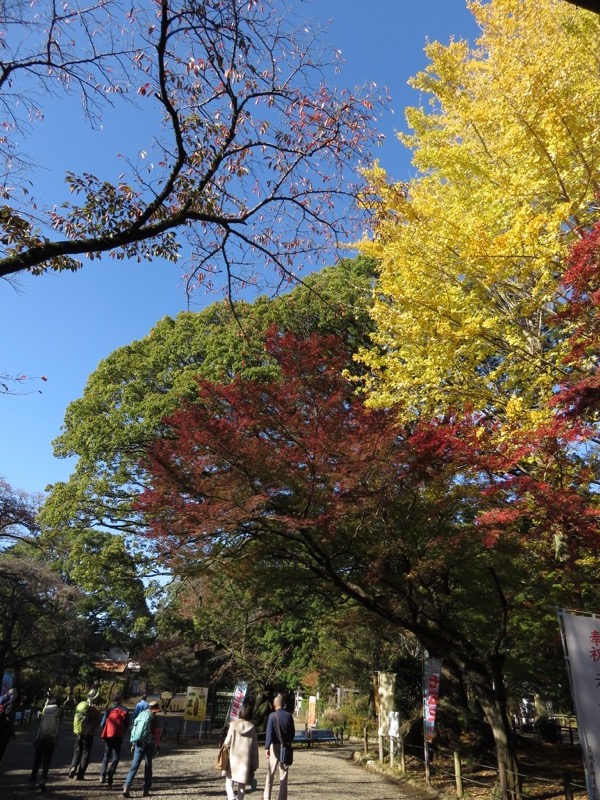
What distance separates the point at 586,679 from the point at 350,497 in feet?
12.8

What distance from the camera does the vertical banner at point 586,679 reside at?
4902 millimetres

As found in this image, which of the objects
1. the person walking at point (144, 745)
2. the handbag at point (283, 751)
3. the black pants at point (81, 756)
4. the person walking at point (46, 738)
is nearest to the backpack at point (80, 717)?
the black pants at point (81, 756)

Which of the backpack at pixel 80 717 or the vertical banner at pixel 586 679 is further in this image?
the backpack at pixel 80 717

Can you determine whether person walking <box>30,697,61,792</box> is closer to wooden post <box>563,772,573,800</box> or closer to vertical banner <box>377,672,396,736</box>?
wooden post <box>563,772,573,800</box>

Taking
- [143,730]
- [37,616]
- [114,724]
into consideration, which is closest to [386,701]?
[114,724]

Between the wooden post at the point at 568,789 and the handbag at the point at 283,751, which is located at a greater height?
the handbag at the point at 283,751

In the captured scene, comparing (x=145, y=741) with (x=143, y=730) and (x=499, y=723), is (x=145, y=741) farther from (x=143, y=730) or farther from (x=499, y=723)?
(x=499, y=723)

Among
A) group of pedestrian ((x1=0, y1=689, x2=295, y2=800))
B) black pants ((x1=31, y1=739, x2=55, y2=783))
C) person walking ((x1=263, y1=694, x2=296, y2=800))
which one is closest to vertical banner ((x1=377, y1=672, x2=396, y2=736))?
group of pedestrian ((x1=0, y1=689, x2=295, y2=800))

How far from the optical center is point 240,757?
6.26 meters

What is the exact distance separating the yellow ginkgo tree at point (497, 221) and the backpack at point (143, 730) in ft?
18.5

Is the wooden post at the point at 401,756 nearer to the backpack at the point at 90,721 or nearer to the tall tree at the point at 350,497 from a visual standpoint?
the tall tree at the point at 350,497

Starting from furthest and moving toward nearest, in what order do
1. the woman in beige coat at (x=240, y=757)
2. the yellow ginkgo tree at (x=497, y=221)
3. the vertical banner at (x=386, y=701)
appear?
the vertical banner at (x=386, y=701), the yellow ginkgo tree at (x=497, y=221), the woman in beige coat at (x=240, y=757)

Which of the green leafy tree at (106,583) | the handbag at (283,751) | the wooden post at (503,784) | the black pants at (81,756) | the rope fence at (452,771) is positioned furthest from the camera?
the green leafy tree at (106,583)

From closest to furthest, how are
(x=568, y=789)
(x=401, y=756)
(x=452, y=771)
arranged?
(x=568, y=789) → (x=452, y=771) → (x=401, y=756)
